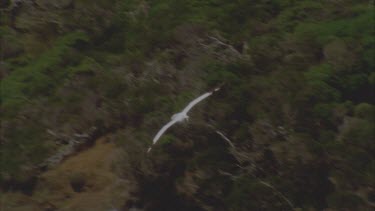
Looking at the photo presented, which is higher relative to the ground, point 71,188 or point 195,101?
point 195,101

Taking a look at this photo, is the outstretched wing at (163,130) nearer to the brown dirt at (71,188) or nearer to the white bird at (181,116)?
the white bird at (181,116)

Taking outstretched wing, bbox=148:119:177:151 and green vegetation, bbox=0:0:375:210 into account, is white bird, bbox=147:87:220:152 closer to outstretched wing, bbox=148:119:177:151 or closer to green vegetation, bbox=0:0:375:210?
outstretched wing, bbox=148:119:177:151

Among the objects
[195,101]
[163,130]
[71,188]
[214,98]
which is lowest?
[71,188]

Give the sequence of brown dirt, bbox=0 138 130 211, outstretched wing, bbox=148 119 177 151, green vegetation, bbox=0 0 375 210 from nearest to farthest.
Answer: green vegetation, bbox=0 0 375 210
outstretched wing, bbox=148 119 177 151
brown dirt, bbox=0 138 130 211

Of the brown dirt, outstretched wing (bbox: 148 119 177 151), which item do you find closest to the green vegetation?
the brown dirt

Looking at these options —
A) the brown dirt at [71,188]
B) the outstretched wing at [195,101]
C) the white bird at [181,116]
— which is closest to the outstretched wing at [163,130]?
the white bird at [181,116]

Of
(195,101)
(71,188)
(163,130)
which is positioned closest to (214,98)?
(195,101)

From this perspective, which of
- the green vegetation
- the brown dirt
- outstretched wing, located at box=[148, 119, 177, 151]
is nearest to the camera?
the green vegetation

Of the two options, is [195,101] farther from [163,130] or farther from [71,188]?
[71,188]
